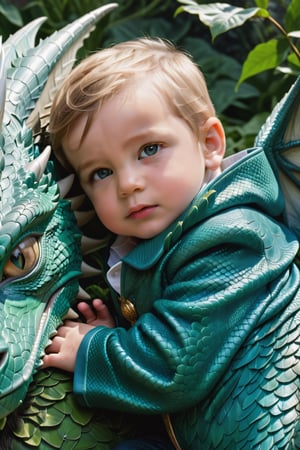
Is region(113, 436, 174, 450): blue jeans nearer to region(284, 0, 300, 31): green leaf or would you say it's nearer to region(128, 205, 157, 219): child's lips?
region(128, 205, 157, 219): child's lips

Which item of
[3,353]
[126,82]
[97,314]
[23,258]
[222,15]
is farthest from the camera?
[222,15]

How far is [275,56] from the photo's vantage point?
226cm

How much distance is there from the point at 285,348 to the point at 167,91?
0.54m

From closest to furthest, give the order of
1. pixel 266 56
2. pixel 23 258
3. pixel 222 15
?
pixel 23 258 < pixel 222 15 < pixel 266 56

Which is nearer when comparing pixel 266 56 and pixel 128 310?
pixel 128 310

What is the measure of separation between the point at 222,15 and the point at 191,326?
2.98ft

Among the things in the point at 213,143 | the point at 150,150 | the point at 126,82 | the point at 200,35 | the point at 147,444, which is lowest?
the point at 200,35

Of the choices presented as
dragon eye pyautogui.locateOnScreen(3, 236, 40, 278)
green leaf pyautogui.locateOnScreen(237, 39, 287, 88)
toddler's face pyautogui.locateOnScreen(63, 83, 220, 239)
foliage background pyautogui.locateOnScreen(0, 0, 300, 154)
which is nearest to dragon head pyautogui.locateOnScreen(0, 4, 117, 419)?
dragon eye pyautogui.locateOnScreen(3, 236, 40, 278)

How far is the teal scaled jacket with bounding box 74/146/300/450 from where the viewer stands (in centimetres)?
150

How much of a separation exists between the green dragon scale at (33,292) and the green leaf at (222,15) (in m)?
0.58

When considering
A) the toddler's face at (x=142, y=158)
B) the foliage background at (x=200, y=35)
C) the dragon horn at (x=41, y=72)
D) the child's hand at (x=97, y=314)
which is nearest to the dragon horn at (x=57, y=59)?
the dragon horn at (x=41, y=72)

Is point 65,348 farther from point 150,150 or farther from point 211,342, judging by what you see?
point 150,150

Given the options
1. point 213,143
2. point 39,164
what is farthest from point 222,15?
point 39,164

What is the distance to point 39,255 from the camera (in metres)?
1.52
